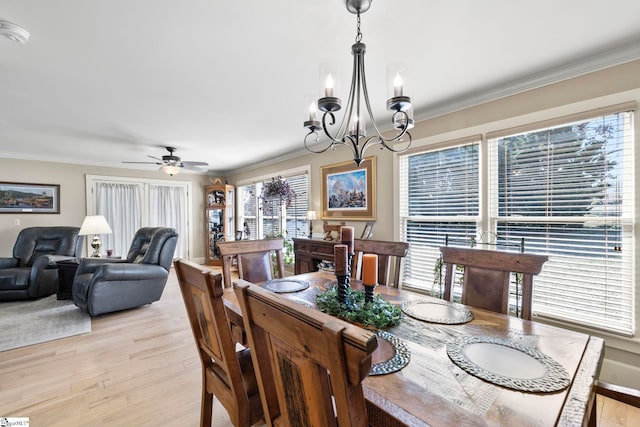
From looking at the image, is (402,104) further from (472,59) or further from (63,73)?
(63,73)

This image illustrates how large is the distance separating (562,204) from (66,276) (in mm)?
5928

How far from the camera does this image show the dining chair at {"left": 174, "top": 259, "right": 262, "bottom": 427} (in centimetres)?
112

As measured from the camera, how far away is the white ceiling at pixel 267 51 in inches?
60.9

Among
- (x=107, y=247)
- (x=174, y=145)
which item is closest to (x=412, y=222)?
(x=174, y=145)

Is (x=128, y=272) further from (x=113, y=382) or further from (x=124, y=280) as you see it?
(x=113, y=382)

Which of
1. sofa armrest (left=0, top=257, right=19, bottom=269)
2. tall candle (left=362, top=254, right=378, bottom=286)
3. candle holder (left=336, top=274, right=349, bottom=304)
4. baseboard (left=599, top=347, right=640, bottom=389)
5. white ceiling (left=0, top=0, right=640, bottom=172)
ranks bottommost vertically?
baseboard (left=599, top=347, right=640, bottom=389)

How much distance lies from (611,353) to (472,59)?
2.36m

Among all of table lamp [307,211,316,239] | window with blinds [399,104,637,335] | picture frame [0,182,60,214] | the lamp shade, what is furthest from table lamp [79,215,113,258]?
window with blinds [399,104,637,335]

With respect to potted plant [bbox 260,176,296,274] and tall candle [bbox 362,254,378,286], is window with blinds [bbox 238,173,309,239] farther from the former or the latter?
tall candle [bbox 362,254,378,286]

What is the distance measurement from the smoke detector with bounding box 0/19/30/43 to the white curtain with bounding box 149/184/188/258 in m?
5.15

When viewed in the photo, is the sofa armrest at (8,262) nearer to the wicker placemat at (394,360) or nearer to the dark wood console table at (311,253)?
the dark wood console table at (311,253)

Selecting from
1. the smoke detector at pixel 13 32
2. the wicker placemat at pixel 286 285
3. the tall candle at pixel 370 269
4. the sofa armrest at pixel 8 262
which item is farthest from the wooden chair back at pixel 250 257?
the sofa armrest at pixel 8 262

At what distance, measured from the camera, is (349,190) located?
153 inches

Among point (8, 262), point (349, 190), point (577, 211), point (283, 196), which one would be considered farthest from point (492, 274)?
point (8, 262)
